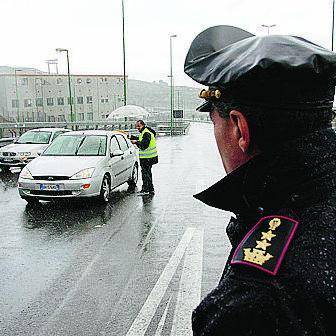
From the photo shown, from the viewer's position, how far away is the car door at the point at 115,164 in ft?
35.9

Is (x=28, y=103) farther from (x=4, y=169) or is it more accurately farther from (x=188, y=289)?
(x=188, y=289)

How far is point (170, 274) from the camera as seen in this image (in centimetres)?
571

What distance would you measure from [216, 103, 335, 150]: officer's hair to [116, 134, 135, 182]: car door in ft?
34.9

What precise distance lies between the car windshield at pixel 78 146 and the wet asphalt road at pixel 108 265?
1.27 metres

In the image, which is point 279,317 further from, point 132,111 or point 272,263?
point 132,111

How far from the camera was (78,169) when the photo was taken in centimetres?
992

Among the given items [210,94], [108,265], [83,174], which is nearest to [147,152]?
[83,174]

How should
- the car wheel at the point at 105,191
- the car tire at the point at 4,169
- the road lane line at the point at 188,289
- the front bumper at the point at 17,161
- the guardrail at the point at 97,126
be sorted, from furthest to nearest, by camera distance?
the guardrail at the point at 97,126
the car tire at the point at 4,169
the front bumper at the point at 17,161
the car wheel at the point at 105,191
the road lane line at the point at 188,289

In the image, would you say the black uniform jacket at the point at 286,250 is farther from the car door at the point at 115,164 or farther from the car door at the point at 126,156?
the car door at the point at 126,156

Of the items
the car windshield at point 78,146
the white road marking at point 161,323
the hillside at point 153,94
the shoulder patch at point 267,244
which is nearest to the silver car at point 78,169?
the car windshield at point 78,146

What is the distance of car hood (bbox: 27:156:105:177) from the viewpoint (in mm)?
9820

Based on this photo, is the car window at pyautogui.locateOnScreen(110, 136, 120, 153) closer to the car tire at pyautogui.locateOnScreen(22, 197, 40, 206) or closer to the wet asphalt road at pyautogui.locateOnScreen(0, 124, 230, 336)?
the wet asphalt road at pyautogui.locateOnScreen(0, 124, 230, 336)

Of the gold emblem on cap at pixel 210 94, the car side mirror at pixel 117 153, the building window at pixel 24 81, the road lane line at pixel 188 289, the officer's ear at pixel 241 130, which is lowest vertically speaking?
the building window at pixel 24 81

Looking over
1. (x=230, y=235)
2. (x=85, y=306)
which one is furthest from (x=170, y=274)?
(x=230, y=235)
